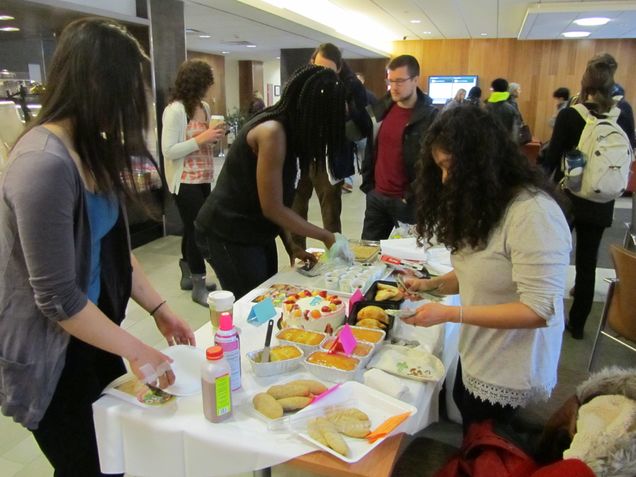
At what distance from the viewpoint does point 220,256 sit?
1777 mm

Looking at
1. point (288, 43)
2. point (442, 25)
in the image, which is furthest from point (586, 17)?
point (288, 43)

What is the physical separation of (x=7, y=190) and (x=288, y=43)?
26.0 feet

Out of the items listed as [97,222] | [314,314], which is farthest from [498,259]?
[97,222]

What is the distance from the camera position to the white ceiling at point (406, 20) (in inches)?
214

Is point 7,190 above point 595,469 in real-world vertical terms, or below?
above

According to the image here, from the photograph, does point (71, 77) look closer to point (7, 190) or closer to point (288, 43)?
point (7, 190)

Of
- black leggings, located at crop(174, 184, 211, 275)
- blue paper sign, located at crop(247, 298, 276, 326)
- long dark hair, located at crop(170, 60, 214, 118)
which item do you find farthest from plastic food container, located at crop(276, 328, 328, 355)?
long dark hair, located at crop(170, 60, 214, 118)

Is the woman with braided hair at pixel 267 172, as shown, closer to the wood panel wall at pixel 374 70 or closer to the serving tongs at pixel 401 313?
the serving tongs at pixel 401 313

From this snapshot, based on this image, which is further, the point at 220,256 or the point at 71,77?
the point at 220,256

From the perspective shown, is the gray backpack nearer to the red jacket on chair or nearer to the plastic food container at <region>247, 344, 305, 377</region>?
the red jacket on chair

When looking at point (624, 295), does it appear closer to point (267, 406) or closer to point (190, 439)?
point (267, 406)

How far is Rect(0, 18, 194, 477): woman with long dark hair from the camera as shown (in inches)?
33.8

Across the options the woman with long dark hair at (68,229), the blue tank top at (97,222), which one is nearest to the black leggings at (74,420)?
the woman with long dark hair at (68,229)

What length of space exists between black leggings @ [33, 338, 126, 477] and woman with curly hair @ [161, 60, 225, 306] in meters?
2.14
